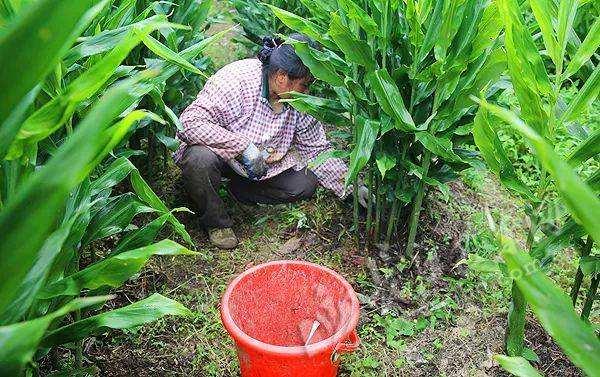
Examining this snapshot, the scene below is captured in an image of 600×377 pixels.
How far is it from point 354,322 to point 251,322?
0.45 metres

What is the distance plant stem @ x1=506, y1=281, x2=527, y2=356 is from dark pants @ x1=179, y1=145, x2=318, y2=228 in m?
1.33

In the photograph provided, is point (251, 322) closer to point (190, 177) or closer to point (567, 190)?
point (190, 177)

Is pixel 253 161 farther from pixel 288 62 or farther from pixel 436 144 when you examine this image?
pixel 436 144

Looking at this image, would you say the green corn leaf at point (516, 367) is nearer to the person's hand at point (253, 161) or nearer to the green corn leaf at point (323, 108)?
the green corn leaf at point (323, 108)

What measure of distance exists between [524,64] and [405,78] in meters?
0.69

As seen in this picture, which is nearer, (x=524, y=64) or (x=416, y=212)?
(x=524, y=64)

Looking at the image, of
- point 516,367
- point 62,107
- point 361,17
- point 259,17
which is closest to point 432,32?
point 361,17

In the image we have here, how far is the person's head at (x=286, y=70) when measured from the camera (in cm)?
268

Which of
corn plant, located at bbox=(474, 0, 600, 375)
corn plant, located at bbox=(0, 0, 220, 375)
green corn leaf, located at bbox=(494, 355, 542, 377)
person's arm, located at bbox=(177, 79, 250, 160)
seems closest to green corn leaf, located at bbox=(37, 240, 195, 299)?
corn plant, located at bbox=(0, 0, 220, 375)

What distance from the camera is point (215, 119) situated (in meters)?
2.84

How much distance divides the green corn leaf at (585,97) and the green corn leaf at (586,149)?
0.10m

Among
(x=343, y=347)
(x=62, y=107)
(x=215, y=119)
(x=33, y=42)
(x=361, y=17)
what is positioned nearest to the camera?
(x=33, y=42)

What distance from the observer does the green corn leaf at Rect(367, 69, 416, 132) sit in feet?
7.34

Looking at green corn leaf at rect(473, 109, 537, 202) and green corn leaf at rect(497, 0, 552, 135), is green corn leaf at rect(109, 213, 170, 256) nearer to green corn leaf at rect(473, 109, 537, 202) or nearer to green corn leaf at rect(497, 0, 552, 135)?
green corn leaf at rect(473, 109, 537, 202)
